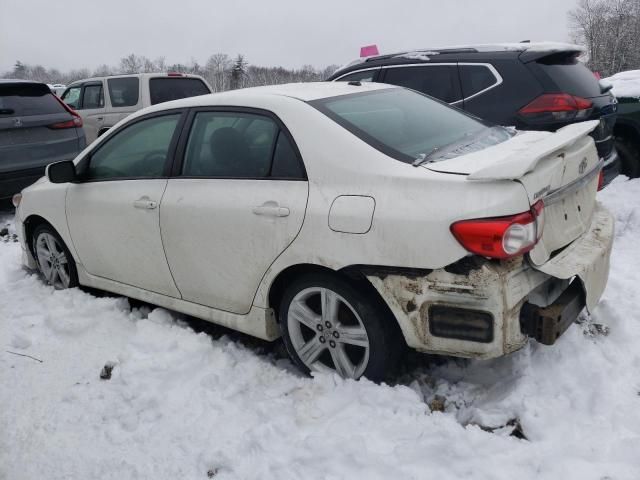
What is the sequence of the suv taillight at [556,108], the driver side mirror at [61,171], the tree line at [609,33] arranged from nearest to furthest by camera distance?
the driver side mirror at [61,171], the suv taillight at [556,108], the tree line at [609,33]

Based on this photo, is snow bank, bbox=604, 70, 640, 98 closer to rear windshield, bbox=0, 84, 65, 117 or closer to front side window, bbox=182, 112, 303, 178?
front side window, bbox=182, 112, 303, 178

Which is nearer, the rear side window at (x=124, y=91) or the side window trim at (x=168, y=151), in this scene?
the side window trim at (x=168, y=151)

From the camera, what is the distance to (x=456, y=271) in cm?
234

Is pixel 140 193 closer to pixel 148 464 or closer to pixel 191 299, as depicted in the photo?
pixel 191 299

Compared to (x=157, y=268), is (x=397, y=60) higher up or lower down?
higher up

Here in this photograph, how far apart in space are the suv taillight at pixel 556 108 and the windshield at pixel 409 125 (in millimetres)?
1558

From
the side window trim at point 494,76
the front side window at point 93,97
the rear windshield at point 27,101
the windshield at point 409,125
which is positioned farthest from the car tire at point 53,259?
the front side window at point 93,97

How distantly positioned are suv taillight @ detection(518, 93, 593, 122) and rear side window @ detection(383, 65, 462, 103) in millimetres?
727

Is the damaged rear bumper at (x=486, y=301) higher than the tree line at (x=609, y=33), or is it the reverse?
the tree line at (x=609, y=33)

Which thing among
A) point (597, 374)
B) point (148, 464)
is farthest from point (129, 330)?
point (597, 374)

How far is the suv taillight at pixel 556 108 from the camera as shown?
4.74m

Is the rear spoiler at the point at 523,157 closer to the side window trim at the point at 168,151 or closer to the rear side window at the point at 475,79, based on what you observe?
the side window trim at the point at 168,151

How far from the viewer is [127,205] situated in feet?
11.6

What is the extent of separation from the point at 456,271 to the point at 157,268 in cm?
198
